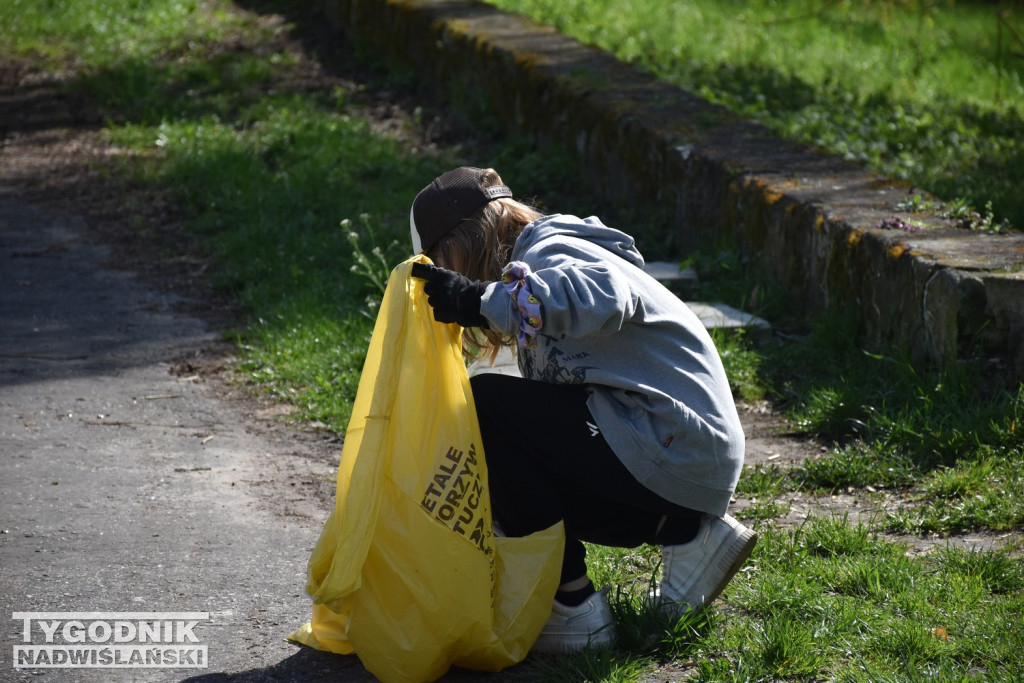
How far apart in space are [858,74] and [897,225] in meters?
4.57

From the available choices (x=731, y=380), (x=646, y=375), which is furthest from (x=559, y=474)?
(x=731, y=380)

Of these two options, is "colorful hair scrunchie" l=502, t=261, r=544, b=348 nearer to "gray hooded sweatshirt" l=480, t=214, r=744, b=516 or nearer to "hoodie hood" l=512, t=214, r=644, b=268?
"gray hooded sweatshirt" l=480, t=214, r=744, b=516

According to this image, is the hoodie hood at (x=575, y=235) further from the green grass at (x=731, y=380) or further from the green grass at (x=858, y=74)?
the green grass at (x=858, y=74)

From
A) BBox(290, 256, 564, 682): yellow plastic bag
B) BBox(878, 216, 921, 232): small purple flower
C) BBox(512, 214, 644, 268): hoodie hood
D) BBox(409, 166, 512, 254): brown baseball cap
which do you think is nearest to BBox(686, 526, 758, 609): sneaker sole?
BBox(290, 256, 564, 682): yellow plastic bag

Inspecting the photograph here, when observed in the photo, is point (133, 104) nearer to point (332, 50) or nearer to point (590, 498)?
point (332, 50)

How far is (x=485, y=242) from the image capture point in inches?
103

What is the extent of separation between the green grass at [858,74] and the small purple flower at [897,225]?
1062 millimetres

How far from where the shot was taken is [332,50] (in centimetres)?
916

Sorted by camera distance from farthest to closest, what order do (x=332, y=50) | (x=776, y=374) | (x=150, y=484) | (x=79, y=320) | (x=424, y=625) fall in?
(x=332, y=50)
(x=79, y=320)
(x=776, y=374)
(x=150, y=484)
(x=424, y=625)

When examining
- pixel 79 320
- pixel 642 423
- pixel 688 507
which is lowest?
pixel 79 320

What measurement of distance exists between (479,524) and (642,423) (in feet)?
1.42

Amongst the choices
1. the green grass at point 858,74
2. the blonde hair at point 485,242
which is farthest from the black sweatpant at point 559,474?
the green grass at point 858,74

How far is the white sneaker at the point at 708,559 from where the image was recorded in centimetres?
260

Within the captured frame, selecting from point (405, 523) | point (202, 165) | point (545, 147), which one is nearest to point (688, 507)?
point (405, 523)
